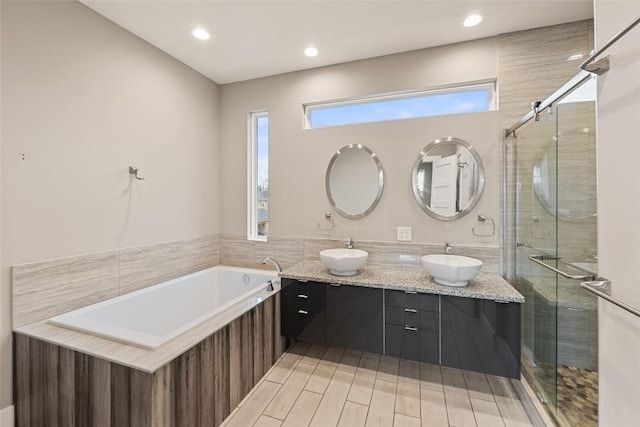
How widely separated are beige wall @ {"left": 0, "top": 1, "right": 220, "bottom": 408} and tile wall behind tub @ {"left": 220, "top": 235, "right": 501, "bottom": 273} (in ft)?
1.71

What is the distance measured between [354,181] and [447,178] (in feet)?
2.83

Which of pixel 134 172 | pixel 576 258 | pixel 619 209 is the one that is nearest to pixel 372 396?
pixel 576 258

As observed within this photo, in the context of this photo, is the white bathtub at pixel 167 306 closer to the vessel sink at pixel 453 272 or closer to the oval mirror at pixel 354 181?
the oval mirror at pixel 354 181

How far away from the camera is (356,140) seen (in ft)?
9.05

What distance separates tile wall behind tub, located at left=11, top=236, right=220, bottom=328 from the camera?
168cm

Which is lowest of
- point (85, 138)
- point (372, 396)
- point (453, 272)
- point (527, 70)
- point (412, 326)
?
point (372, 396)

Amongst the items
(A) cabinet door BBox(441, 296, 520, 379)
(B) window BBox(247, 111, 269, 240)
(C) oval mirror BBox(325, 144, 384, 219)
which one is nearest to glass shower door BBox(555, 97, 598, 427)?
(A) cabinet door BBox(441, 296, 520, 379)

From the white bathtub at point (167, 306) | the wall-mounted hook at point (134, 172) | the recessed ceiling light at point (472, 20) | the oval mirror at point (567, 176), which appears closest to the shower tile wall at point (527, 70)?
the oval mirror at point (567, 176)

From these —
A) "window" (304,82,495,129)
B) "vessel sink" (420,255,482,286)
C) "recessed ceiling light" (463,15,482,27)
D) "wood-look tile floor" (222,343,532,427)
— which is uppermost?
"recessed ceiling light" (463,15,482,27)

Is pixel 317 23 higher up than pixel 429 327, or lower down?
higher up

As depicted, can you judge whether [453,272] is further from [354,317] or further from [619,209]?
[619,209]

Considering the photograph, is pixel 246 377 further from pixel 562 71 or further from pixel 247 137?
pixel 562 71

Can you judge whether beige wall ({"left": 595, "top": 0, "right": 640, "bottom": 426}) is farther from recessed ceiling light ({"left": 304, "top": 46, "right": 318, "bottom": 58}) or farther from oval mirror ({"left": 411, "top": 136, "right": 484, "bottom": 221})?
recessed ceiling light ({"left": 304, "top": 46, "right": 318, "bottom": 58})

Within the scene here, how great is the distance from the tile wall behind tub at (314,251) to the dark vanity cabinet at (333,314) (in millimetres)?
571
